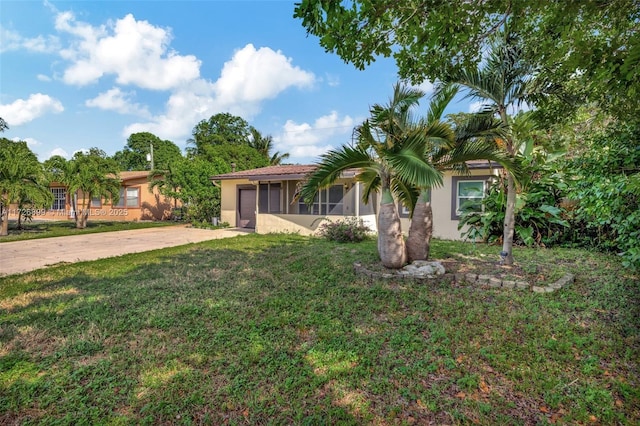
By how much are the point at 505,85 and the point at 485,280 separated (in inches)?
136

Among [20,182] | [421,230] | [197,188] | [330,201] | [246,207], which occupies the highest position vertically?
[197,188]

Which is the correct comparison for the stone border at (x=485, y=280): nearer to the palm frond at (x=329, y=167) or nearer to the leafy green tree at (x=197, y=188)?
the palm frond at (x=329, y=167)

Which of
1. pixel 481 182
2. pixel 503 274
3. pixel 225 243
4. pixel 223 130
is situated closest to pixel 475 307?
pixel 503 274

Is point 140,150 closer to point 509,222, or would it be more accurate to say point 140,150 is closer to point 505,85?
point 505,85

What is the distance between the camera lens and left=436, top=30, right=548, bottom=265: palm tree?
17.8 feet

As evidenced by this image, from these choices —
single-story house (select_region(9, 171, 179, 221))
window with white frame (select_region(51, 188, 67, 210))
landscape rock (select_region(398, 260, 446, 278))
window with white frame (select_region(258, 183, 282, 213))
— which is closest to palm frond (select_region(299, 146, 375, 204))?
landscape rock (select_region(398, 260, 446, 278))

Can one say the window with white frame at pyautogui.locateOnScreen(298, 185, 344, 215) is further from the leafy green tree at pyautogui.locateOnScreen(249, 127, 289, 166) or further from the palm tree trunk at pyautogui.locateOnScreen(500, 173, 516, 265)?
the leafy green tree at pyautogui.locateOnScreen(249, 127, 289, 166)

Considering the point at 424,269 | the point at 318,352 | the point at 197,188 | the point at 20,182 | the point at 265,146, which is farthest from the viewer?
the point at 265,146

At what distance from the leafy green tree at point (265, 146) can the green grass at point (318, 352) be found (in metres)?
26.2

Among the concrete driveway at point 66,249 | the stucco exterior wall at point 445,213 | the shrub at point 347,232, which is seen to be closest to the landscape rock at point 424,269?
the shrub at point 347,232

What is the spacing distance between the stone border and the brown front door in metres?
10.6

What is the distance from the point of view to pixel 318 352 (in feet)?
10.0

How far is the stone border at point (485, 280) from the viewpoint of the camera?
4759 mm

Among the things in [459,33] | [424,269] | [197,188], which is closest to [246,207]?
[197,188]
